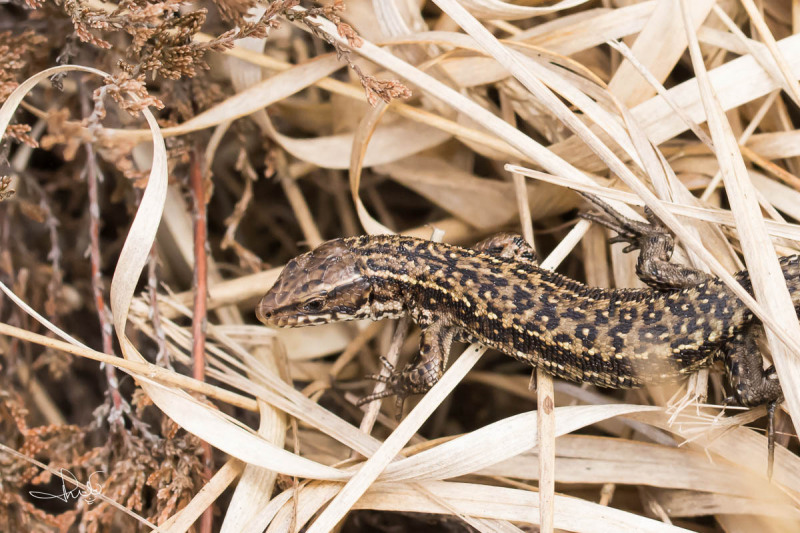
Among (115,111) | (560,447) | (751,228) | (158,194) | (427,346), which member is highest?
(115,111)

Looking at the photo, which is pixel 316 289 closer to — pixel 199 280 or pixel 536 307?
pixel 199 280

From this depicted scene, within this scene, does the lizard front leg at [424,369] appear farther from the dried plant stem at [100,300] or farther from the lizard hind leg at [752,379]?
the lizard hind leg at [752,379]

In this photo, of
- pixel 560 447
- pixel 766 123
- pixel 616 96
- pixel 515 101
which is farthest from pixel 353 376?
pixel 766 123

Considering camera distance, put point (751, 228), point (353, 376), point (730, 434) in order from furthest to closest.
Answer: point (353, 376), point (730, 434), point (751, 228)

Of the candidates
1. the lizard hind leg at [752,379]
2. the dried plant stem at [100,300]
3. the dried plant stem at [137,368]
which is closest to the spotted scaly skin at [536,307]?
the lizard hind leg at [752,379]

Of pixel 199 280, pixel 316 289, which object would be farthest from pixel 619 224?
pixel 199 280

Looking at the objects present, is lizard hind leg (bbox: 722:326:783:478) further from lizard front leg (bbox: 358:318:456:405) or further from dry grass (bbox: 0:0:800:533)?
lizard front leg (bbox: 358:318:456:405)

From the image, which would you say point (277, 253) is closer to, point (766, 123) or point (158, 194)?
point (158, 194)
